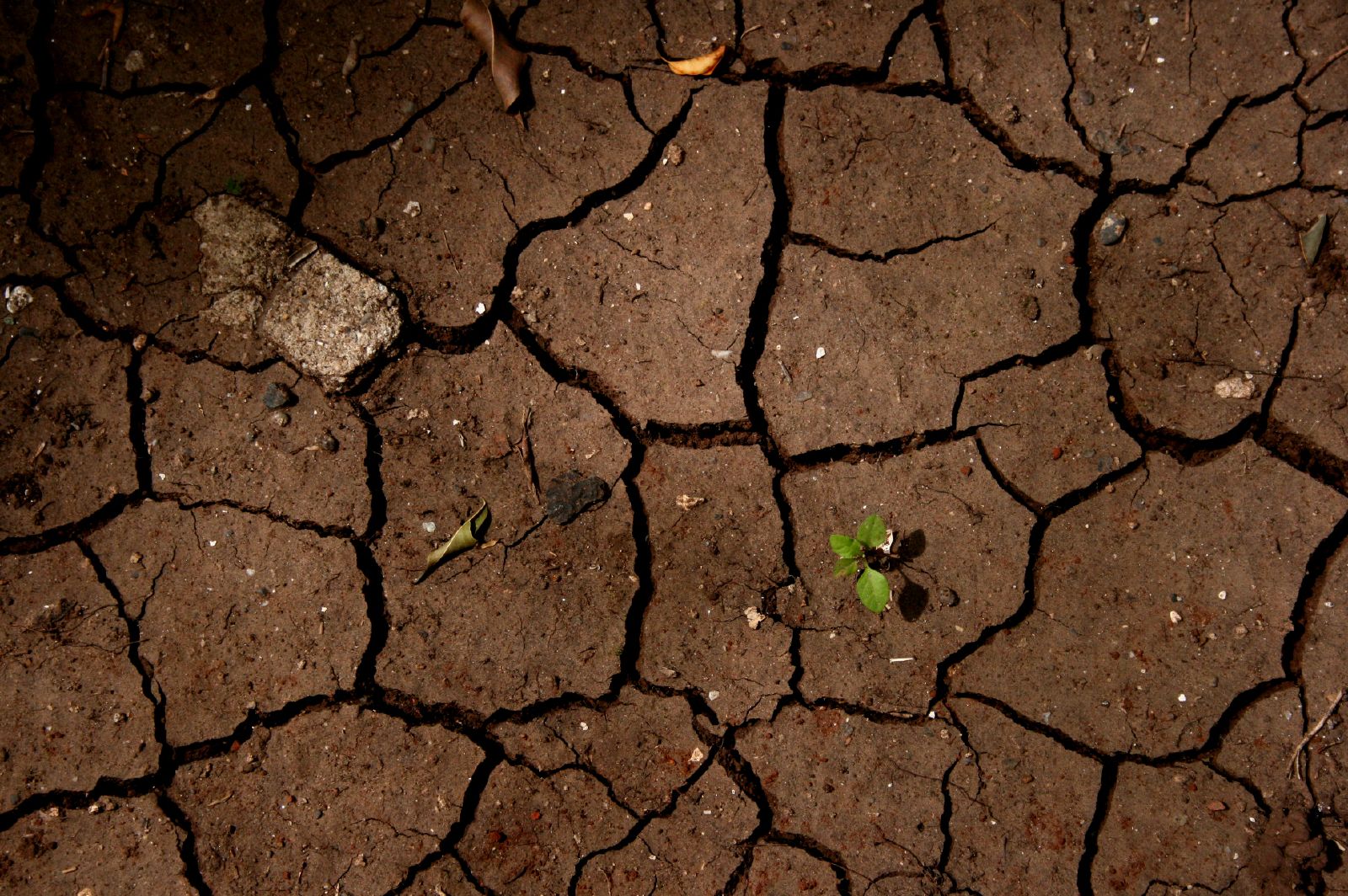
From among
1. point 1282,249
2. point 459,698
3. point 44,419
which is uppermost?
point 1282,249

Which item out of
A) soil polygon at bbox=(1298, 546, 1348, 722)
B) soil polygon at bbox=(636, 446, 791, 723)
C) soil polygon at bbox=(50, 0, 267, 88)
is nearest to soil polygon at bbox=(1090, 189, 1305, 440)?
soil polygon at bbox=(1298, 546, 1348, 722)

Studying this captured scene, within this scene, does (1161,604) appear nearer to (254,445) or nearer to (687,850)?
(687,850)

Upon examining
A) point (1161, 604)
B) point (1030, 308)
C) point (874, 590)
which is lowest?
point (874, 590)

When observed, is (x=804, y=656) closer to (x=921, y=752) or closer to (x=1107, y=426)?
(x=921, y=752)

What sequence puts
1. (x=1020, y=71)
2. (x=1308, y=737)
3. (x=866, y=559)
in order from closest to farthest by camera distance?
1. (x=1308, y=737)
2. (x=866, y=559)
3. (x=1020, y=71)

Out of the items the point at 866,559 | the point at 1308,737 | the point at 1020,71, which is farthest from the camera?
the point at 1020,71

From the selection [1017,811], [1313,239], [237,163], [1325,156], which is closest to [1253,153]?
[1325,156]

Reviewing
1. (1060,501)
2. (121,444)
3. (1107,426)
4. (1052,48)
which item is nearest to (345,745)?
(121,444)

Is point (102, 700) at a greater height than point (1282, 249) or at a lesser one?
lesser
